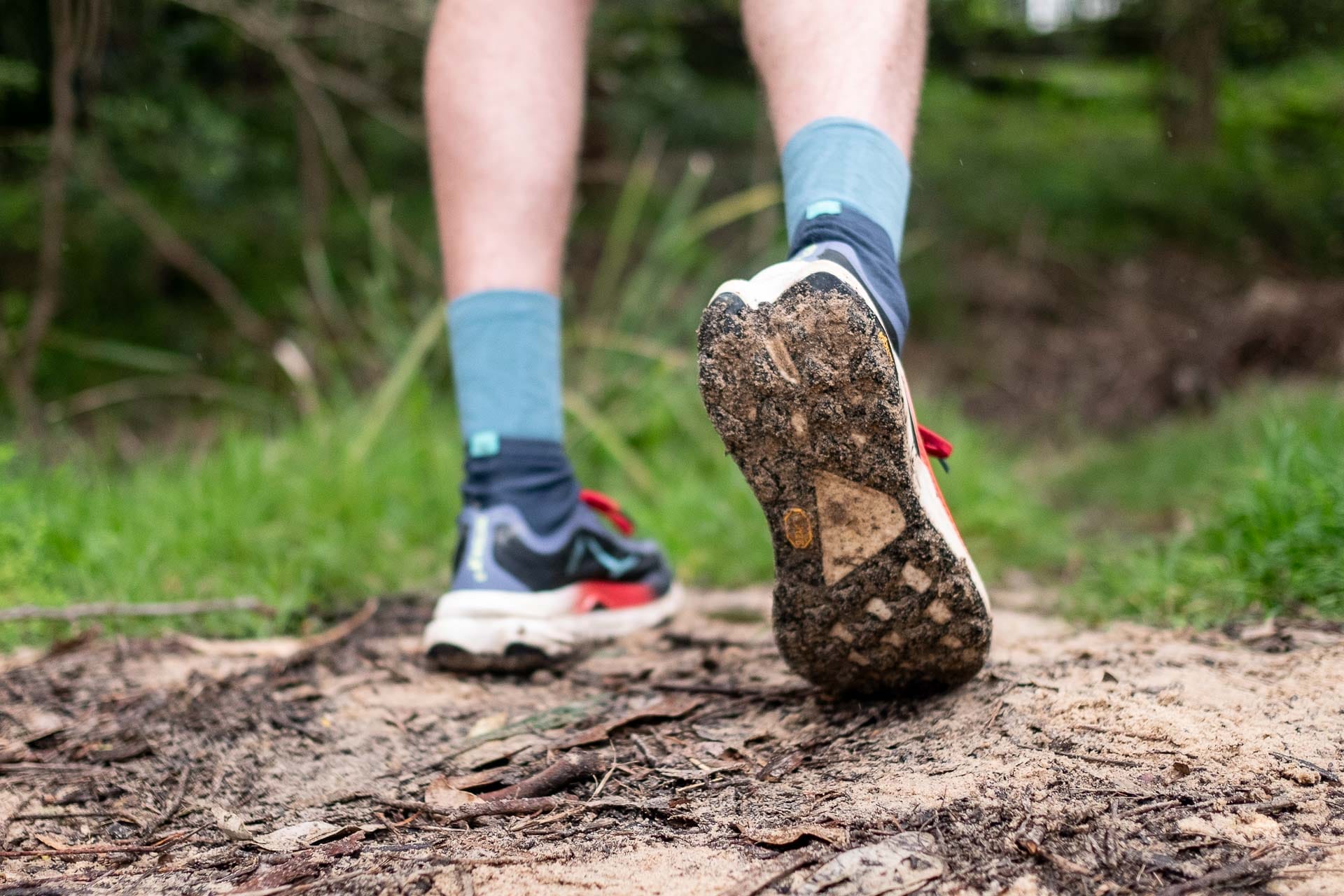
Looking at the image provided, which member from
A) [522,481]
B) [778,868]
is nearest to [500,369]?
[522,481]

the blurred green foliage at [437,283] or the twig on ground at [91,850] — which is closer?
the twig on ground at [91,850]

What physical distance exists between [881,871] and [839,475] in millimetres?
376

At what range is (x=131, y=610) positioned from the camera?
167 cm

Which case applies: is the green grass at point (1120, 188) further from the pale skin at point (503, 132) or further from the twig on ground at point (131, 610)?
the twig on ground at point (131, 610)

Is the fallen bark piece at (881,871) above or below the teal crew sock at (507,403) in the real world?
below

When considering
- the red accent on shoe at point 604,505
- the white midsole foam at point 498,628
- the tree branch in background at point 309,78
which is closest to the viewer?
the white midsole foam at point 498,628

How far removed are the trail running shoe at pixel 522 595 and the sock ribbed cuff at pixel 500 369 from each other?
12cm

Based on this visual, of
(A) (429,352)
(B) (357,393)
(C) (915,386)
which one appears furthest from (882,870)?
(C) (915,386)

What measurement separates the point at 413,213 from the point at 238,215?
706mm

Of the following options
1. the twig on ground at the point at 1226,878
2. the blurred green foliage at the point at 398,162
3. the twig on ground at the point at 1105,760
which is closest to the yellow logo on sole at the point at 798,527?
the twig on ground at the point at 1105,760

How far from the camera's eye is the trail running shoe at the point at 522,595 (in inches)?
57.8

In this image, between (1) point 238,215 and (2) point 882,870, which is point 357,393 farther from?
(2) point 882,870

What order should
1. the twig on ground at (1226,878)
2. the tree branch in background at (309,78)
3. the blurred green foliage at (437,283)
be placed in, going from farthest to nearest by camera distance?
the tree branch in background at (309,78)
the blurred green foliage at (437,283)
the twig on ground at (1226,878)

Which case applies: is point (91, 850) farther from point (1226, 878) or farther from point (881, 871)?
point (1226, 878)
